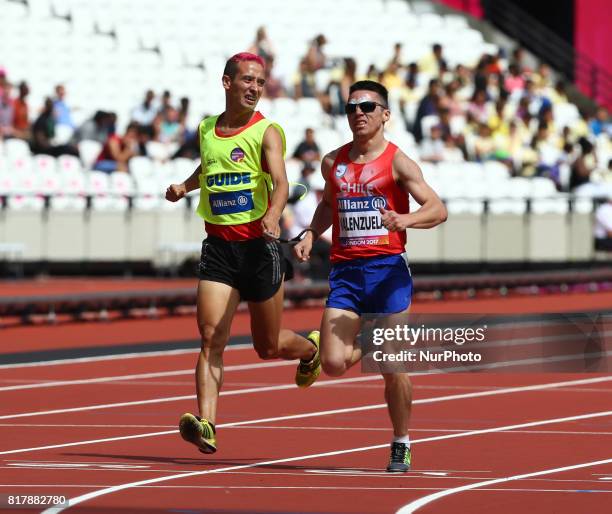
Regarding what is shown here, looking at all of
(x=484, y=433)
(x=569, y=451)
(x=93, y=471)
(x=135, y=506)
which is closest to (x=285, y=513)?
(x=135, y=506)

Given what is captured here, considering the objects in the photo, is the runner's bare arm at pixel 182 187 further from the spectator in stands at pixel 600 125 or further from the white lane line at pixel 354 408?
the spectator in stands at pixel 600 125

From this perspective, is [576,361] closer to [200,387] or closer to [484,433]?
[484,433]

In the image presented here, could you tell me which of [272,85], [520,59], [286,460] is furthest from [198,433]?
[520,59]

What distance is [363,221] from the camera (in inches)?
429

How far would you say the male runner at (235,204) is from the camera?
38.2 ft

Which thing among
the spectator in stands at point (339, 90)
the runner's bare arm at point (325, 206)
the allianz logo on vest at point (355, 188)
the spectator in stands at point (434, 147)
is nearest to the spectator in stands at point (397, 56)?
the spectator in stands at point (339, 90)

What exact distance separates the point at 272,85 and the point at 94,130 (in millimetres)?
4635

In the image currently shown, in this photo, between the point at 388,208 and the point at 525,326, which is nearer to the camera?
the point at 388,208

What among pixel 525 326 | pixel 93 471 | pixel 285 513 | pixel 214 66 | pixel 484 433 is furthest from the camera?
pixel 214 66

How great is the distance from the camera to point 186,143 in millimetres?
30047

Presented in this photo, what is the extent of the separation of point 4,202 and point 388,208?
17642 mm

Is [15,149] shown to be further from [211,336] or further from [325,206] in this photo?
[325,206]

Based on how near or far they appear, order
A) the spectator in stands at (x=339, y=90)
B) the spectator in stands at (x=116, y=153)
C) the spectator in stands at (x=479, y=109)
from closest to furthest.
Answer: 1. the spectator in stands at (x=116, y=153)
2. the spectator in stands at (x=339, y=90)
3. the spectator in stands at (x=479, y=109)

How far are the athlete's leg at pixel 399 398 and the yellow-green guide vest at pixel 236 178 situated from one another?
1601mm
